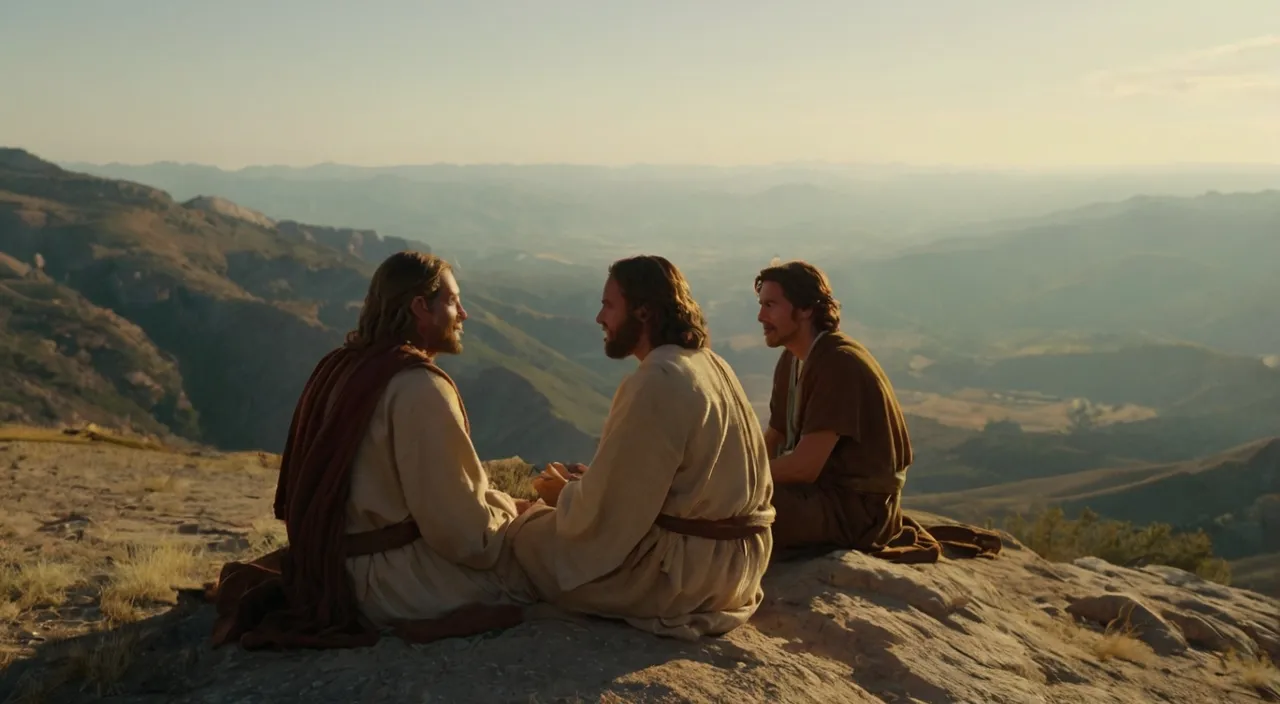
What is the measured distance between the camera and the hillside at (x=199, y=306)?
9981 cm

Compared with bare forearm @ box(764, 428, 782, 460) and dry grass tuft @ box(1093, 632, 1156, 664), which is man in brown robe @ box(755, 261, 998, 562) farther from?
dry grass tuft @ box(1093, 632, 1156, 664)

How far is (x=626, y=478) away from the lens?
4336mm

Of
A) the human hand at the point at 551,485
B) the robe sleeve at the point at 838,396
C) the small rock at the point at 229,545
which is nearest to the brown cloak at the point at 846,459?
the robe sleeve at the point at 838,396

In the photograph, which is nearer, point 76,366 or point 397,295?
point 397,295

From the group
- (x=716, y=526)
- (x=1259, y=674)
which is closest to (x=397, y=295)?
(x=716, y=526)

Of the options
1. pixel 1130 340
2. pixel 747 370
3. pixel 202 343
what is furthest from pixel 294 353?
pixel 1130 340

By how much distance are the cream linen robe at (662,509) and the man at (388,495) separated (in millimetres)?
406

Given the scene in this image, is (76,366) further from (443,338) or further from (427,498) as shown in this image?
(427,498)

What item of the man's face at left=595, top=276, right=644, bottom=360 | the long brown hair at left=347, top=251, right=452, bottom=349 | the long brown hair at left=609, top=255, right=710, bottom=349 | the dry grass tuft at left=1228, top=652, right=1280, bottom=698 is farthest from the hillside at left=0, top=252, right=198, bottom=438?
the dry grass tuft at left=1228, top=652, right=1280, bottom=698

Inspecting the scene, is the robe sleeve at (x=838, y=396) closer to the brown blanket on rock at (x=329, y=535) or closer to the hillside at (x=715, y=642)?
the hillside at (x=715, y=642)

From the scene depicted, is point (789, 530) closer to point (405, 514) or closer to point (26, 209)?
point (405, 514)

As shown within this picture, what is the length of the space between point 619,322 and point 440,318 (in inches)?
36.1

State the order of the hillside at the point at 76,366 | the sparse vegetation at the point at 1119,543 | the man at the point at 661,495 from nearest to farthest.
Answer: the man at the point at 661,495
the sparse vegetation at the point at 1119,543
the hillside at the point at 76,366

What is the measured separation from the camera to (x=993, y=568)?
7578 mm
